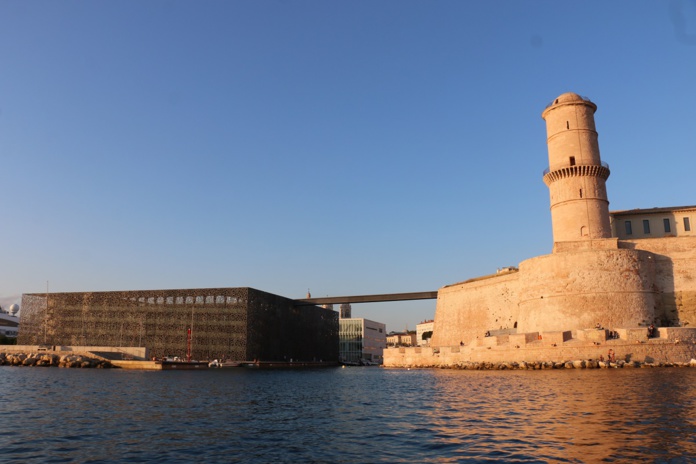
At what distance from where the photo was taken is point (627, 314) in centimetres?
4478

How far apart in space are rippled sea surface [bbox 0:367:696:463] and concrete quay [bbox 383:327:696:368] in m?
14.6

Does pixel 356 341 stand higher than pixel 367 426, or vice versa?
pixel 356 341

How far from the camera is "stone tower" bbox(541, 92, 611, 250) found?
170 ft

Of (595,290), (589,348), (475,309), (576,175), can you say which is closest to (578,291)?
(595,290)

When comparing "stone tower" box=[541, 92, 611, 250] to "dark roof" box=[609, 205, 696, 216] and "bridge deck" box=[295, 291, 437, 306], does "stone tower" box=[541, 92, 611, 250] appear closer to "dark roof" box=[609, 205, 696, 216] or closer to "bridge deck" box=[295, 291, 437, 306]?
"dark roof" box=[609, 205, 696, 216]

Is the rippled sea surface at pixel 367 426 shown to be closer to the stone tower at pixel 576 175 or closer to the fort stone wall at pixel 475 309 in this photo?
the stone tower at pixel 576 175

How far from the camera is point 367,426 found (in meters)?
15.8

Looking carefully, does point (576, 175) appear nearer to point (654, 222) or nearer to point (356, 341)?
point (654, 222)

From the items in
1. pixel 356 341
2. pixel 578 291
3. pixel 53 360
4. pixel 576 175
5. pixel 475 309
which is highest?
pixel 576 175

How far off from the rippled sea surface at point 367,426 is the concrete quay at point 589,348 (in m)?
14.6

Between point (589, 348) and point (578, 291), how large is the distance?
723 centimetres

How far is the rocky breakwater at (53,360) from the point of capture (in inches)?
2303

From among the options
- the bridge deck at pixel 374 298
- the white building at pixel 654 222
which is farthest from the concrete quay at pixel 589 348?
the bridge deck at pixel 374 298

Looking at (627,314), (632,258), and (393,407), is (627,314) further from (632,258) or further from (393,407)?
(393,407)
